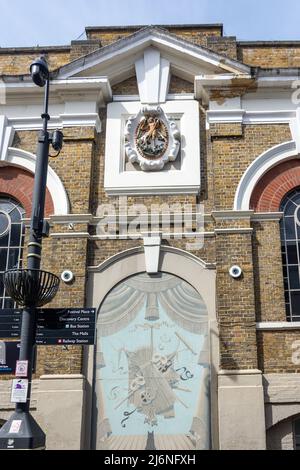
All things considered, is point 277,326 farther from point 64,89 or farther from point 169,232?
point 64,89

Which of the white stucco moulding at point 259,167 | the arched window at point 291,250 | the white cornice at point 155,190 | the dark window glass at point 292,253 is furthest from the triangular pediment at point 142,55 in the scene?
the dark window glass at point 292,253

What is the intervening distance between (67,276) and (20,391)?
4563 mm

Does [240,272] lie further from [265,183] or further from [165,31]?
[165,31]

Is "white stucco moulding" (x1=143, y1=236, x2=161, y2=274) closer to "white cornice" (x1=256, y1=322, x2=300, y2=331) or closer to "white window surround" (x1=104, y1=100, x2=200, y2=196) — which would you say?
"white window surround" (x1=104, y1=100, x2=200, y2=196)

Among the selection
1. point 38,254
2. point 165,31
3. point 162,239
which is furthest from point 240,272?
point 165,31

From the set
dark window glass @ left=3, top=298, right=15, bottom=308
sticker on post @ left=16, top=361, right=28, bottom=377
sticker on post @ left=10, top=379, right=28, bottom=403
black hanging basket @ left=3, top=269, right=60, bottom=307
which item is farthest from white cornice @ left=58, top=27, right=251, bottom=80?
sticker on post @ left=10, top=379, right=28, bottom=403

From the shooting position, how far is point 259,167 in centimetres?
1195

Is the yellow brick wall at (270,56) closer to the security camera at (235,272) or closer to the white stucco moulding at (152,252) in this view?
the white stucco moulding at (152,252)

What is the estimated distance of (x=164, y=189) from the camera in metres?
11.9

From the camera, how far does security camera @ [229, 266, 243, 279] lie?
1100cm

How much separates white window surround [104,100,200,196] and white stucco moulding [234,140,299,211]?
916mm

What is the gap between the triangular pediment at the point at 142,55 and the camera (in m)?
12.5

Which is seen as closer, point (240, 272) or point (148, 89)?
point (240, 272)

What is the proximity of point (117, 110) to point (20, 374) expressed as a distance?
A: 24.3ft
